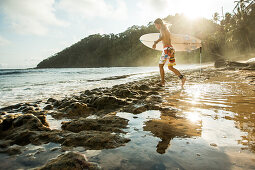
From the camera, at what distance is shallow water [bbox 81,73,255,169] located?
1222 millimetres

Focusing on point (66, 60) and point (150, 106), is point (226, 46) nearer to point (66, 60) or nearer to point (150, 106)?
point (150, 106)

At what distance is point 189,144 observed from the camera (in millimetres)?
1529

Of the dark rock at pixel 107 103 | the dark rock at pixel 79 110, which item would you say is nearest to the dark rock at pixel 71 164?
the dark rock at pixel 79 110

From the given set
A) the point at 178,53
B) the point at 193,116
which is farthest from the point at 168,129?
the point at 178,53

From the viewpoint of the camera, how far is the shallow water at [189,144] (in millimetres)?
1222

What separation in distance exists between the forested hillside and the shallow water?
11.8 meters

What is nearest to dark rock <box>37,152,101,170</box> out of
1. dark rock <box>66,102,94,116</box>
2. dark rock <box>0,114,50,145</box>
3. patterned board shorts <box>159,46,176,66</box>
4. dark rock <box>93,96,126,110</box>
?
dark rock <box>0,114,50,145</box>

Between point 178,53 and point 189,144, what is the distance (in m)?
59.1

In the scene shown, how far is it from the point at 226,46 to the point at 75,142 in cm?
5164

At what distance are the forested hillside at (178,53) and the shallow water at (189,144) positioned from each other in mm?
11767

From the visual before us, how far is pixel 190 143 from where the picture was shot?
1.55 m

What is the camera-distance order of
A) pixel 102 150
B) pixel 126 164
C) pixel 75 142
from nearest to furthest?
pixel 126 164
pixel 102 150
pixel 75 142

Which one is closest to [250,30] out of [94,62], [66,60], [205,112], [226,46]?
[226,46]

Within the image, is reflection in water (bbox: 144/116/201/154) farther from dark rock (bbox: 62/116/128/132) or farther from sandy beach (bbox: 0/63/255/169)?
dark rock (bbox: 62/116/128/132)
